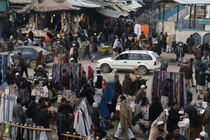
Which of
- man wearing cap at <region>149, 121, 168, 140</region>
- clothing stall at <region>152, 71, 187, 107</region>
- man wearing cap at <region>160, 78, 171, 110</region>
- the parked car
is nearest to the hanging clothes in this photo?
man wearing cap at <region>149, 121, 168, 140</region>

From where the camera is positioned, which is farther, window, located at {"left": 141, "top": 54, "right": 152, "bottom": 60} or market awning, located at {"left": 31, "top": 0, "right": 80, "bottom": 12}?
market awning, located at {"left": 31, "top": 0, "right": 80, "bottom": 12}

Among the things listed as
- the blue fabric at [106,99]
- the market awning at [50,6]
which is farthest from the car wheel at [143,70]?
the market awning at [50,6]

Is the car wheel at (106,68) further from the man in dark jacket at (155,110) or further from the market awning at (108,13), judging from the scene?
the market awning at (108,13)

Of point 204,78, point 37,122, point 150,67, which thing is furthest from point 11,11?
point 37,122

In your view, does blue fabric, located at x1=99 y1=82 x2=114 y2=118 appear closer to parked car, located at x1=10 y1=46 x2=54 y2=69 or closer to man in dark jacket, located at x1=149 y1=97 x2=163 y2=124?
man in dark jacket, located at x1=149 y1=97 x2=163 y2=124

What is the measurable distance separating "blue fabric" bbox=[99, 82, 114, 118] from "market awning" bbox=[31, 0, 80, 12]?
751 inches

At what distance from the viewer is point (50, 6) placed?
114ft

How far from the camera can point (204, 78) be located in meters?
19.1

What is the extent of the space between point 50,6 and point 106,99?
1994 cm

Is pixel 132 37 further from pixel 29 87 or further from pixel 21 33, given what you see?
pixel 29 87

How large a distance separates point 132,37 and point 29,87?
18157 mm

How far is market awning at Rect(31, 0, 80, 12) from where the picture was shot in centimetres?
3453

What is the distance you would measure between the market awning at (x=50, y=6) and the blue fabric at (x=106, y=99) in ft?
62.6

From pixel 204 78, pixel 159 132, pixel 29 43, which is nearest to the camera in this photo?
pixel 159 132
